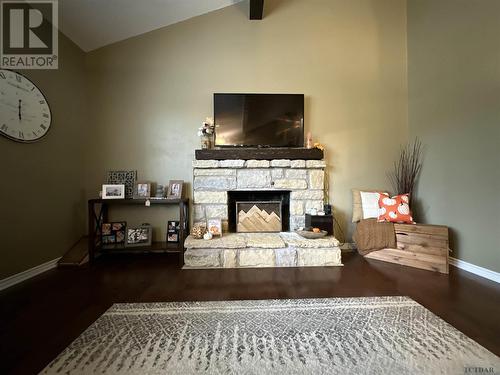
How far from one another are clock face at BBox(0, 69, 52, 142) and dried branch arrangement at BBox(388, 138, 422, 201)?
13.7 feet

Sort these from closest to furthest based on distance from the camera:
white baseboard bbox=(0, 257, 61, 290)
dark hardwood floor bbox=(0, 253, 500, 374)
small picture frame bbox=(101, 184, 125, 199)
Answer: dark hardwood floor bbox=(0, 253, 500, 374) < white baseboard bbox=(0, 257, 61, 290) < small picture frame bbox=(101, 184, 125, 199)

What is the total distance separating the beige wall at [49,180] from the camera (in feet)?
6.53

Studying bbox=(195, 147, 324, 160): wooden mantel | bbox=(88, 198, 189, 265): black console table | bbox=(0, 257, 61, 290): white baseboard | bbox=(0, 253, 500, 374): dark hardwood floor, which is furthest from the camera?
bbox=(195, 147, 324, 160): wooden mantel

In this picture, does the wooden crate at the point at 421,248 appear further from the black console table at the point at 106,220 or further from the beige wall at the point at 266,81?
the black console table at the point at 106,220

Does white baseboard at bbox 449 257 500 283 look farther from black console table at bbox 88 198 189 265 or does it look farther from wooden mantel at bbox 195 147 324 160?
black console table at bbox 88 198 189 265

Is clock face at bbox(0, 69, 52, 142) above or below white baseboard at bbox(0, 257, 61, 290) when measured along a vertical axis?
above

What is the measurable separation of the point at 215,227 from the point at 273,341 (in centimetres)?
151

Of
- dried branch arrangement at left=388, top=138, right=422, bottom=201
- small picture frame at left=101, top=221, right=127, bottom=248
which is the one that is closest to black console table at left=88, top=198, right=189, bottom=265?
small picture frame at left=101, top=221, right=127, bottom=248

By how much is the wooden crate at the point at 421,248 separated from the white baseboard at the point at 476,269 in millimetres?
272

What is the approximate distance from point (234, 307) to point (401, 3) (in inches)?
170

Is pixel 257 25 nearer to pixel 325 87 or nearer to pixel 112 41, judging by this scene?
pixel 325 87

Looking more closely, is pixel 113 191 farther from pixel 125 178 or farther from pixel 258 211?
pixel 258 211

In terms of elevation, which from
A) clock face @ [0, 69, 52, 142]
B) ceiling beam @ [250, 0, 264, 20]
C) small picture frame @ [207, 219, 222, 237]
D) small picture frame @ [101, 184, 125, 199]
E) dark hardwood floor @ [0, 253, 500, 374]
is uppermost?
ceiling beam @ [250, 0, 264, 20]

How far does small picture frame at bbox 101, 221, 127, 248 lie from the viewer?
2.76 m
